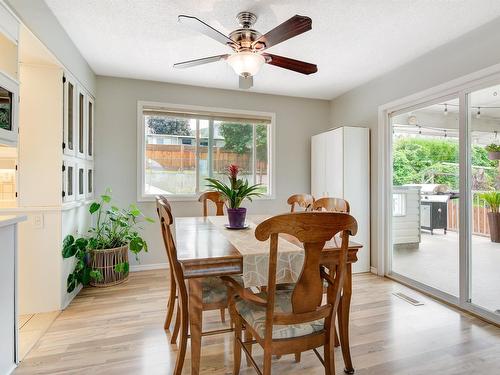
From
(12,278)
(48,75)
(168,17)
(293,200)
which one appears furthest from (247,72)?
(12,278)

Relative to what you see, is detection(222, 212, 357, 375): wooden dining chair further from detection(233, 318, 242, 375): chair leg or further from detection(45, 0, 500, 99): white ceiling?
detection(45, 0, 500, 99): white ceiling

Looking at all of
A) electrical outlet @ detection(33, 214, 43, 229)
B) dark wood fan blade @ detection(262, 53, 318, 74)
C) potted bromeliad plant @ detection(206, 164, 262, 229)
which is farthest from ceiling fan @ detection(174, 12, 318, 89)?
electrical outlet @ detection(33, 214, 43, 229)

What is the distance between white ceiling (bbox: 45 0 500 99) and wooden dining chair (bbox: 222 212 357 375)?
180 centimetres

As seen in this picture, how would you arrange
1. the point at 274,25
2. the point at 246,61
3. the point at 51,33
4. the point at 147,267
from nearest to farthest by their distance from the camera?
the point at 246,61, the point at 51,33, the point at 274,25, the point at 147,267

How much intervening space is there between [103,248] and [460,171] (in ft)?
12.5

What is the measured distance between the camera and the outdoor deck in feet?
8.29

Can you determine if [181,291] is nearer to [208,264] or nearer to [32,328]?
[208,264]

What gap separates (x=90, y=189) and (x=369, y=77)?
3817 mm

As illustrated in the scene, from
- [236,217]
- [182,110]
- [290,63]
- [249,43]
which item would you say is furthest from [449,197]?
[182,110]

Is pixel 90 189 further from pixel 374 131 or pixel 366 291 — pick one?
pixel 374 131

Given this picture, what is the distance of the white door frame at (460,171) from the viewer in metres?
2.55

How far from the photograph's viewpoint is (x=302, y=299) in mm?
1307

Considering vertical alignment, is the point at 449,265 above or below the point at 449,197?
below

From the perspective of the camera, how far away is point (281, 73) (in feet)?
11.6
